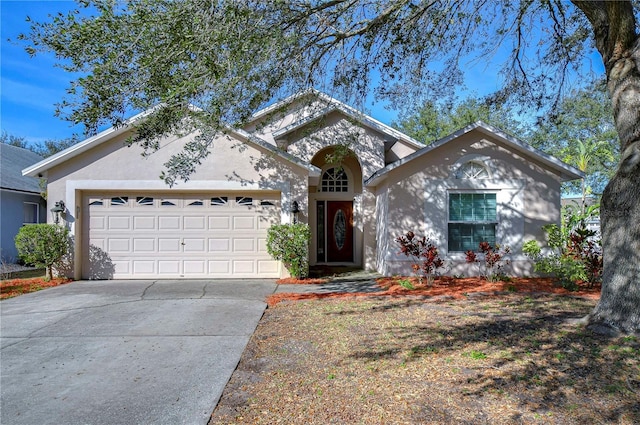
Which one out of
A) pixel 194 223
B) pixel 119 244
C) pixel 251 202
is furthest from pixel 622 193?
pixel 119 244

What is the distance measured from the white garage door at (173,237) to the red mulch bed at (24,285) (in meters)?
0.85

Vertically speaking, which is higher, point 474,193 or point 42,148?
point 42,148

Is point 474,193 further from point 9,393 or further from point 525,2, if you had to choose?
point 9,393

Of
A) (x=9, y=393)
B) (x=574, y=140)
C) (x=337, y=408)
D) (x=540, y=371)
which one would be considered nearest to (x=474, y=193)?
(x=540, y=371)

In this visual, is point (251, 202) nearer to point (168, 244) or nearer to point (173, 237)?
point (173, 237)

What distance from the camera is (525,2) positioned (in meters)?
8.89

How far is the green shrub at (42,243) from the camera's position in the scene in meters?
10.6

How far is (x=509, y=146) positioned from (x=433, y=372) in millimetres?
8920

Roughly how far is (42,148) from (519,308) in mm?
41540

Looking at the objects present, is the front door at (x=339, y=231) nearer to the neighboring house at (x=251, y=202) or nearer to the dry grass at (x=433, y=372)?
the neighboring house at (x=251, y=202)

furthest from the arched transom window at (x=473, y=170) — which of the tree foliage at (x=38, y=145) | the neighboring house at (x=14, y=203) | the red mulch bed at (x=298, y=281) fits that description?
the tree foliage at (x=38, y=145)

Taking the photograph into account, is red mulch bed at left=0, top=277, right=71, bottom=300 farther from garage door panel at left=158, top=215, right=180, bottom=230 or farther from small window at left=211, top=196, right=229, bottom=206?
small window at left=211, top=196, right=229, bottom=206

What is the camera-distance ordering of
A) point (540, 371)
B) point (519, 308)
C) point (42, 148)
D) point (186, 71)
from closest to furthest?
point (540, 371) < point (186, 71) < point (519, 308) < point (42, 148)

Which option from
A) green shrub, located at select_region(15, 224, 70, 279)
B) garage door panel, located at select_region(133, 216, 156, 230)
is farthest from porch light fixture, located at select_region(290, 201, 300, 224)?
green shrub, located at select_region(15, 224, 70, 279)
